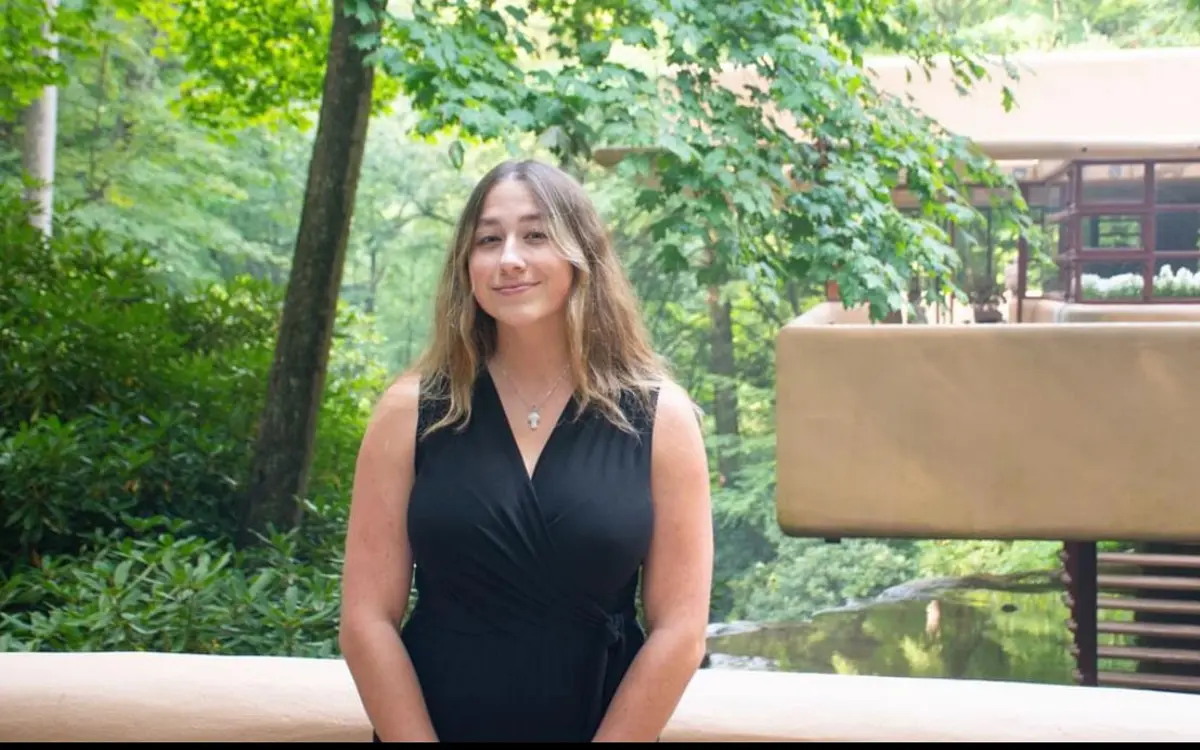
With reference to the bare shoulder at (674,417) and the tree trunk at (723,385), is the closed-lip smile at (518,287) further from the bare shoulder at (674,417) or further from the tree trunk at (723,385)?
the tree trunk at (723,385)

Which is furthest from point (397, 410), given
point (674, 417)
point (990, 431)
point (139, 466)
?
point (990, 431)

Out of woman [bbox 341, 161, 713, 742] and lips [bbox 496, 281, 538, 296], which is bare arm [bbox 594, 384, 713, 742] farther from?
lips [bbox 496, 281, 538, 296]

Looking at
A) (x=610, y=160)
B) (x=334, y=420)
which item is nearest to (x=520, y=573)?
(x=334, y=420)

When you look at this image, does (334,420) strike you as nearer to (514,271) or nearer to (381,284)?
(514,271)

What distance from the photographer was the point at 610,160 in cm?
678

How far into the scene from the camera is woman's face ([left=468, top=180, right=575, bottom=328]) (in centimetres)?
159

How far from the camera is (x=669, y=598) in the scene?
1.56 m

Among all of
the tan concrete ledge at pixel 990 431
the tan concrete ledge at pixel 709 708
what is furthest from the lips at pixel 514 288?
the tan concrete ledge at pixel 990 431

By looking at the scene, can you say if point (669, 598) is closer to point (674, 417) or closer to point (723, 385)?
point (674, 417)

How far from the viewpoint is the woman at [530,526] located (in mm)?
1540

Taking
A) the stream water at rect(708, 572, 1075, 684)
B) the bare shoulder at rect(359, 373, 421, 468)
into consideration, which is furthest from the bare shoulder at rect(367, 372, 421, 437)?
the stream water at rect(708, 572, 1075, 684)

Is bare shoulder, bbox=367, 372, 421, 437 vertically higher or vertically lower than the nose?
lower

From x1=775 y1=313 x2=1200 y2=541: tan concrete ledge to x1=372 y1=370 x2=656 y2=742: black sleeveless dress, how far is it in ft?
13.5

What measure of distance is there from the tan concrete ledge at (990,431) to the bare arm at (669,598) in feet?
13.5
